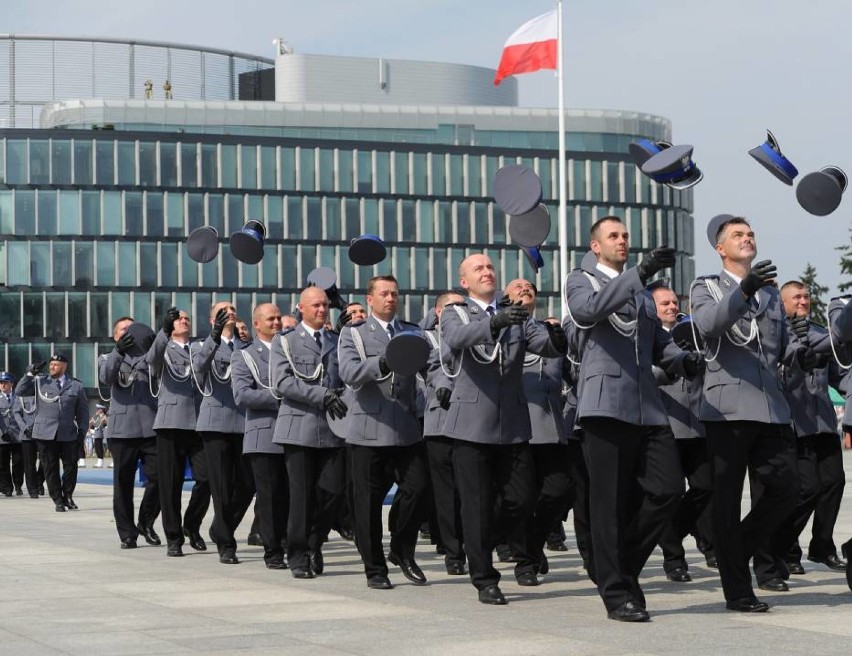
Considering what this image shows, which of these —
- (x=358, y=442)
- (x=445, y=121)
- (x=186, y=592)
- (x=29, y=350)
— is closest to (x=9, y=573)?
(x=186, y=592)

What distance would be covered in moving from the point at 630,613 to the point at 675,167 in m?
2.46

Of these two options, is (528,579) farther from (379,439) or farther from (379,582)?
(379,439)

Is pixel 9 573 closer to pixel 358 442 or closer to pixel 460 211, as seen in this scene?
pixel 358 442

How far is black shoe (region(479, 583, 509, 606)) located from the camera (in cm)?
979

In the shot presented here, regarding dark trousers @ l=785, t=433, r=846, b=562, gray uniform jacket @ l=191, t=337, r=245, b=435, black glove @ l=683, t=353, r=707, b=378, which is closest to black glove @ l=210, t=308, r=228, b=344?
gray uniform jacket @ l=191, t=337, r=245, b=435

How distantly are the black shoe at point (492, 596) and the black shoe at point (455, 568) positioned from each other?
2.03 metres

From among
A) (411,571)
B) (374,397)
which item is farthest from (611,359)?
(411,571)

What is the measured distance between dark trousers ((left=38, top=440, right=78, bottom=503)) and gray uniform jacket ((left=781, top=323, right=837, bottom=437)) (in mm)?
12571

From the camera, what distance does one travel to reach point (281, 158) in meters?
84.5

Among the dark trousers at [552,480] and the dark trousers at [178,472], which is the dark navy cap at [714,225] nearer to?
the dark trousers at [552,480]

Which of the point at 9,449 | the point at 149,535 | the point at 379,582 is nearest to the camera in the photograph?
the point at 379,582

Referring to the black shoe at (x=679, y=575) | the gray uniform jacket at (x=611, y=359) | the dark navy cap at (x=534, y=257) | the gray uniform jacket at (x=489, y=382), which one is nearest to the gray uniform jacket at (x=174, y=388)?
the dark navy cap at (x=534, y=257)

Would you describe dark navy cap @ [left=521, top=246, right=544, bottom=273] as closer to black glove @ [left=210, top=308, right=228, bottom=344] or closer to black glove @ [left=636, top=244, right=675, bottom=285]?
black glove @ [left=636, top=244, right=675, bottom=285]

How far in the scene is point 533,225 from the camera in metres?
10.6
